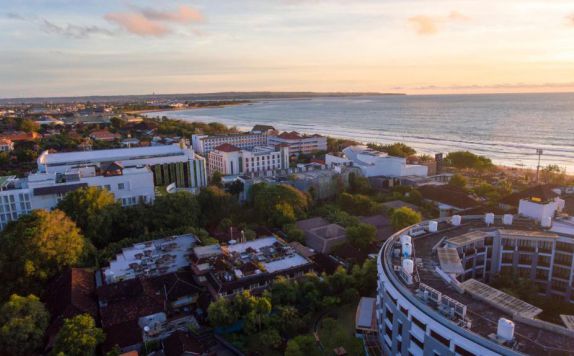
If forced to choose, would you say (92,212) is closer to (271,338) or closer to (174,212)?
(174,212)

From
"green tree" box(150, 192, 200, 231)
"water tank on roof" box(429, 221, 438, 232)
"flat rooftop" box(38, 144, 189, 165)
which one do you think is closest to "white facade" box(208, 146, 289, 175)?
"flat rooftop" box(38, 144, 189, 165)

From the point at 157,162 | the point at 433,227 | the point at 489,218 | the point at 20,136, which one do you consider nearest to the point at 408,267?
the point at 433,227

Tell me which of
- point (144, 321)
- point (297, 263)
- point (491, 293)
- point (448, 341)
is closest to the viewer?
point (448, 341)

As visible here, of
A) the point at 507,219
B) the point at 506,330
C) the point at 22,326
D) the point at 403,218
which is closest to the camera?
the point at 506,330

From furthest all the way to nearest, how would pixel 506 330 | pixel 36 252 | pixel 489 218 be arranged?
pixel 36 252, pixel 489 218, pixel 506 330

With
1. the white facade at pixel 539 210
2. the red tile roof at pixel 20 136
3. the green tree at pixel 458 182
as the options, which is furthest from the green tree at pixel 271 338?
the red tile roof at pixel 20 136

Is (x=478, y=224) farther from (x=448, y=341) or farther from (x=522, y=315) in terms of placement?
(x=448, y=341)

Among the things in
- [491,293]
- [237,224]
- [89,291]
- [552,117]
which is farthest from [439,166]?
[552,117]
